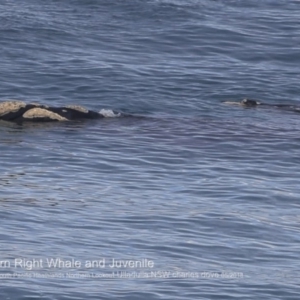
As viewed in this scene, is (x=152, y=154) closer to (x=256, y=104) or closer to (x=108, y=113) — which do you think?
(x=108, y=113)

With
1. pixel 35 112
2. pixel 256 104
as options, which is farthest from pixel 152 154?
pixel 256 104

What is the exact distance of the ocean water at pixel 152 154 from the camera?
11.5 metres

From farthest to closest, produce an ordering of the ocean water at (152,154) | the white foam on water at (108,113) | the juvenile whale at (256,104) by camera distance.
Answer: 1. the juvenile whale at (256,104)
2. the white foam on water at (108,113)
3. the ocean water at (152,154)

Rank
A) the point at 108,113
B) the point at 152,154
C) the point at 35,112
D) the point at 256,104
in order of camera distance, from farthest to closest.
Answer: the point at 256,104, the point at 108,113, the point at 35,112, the point at 152,154

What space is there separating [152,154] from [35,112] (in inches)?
129

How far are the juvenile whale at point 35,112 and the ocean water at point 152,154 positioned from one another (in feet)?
1.26

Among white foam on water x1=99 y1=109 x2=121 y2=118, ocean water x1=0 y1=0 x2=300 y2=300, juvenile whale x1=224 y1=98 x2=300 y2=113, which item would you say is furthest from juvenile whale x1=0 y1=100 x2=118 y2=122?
juvenile whale x1=224 y1=98 x2=300 y2=113

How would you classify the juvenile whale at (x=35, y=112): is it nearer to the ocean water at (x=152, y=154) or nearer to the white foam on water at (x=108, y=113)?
the ocean water at (x=152, y=154)

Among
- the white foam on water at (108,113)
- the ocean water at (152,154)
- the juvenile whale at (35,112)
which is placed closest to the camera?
the ocean water at (152,154)

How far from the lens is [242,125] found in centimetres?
2011

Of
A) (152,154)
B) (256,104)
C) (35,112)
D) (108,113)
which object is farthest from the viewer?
(256,104)

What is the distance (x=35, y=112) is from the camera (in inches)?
784

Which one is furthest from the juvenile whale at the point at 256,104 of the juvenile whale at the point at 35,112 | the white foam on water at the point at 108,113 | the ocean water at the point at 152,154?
the juvenile whale at the point at 35,112

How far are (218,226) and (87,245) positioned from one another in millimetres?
1847
